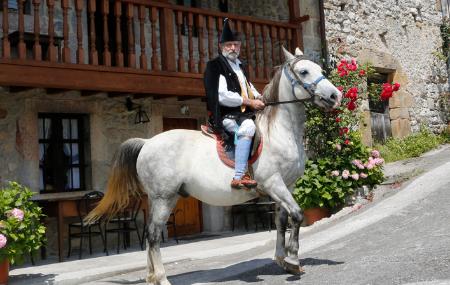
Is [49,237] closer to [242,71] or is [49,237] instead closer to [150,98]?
[150,98]

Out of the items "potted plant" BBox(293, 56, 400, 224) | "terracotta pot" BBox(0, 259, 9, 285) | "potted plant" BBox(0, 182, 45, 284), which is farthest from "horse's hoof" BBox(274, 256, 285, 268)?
"potted plant" BBox(293, 56, 400, 224)

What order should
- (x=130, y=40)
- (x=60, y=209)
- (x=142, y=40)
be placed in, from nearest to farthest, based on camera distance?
(x=60, y=209) → (x=130, y=40) → (x=142, y=40)

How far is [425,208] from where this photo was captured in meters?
7.29

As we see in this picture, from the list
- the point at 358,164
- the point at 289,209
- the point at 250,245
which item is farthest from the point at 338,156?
the point at 289,209

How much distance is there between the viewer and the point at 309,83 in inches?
199

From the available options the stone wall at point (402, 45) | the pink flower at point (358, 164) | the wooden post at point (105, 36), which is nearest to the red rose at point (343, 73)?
the pink flower at point (358, 164)

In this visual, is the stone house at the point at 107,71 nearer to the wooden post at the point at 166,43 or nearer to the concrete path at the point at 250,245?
the wooden post at the point at 166,43

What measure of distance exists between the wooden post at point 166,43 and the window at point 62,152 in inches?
68.7

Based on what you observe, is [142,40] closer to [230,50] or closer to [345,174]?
[230,50]

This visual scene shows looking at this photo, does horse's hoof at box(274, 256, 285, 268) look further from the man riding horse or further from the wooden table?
the wooden table

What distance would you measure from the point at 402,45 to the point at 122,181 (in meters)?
9.87

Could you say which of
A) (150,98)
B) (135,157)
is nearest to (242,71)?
(135,157)

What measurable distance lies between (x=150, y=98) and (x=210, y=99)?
4.48 m

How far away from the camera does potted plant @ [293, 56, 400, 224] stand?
354 inches
